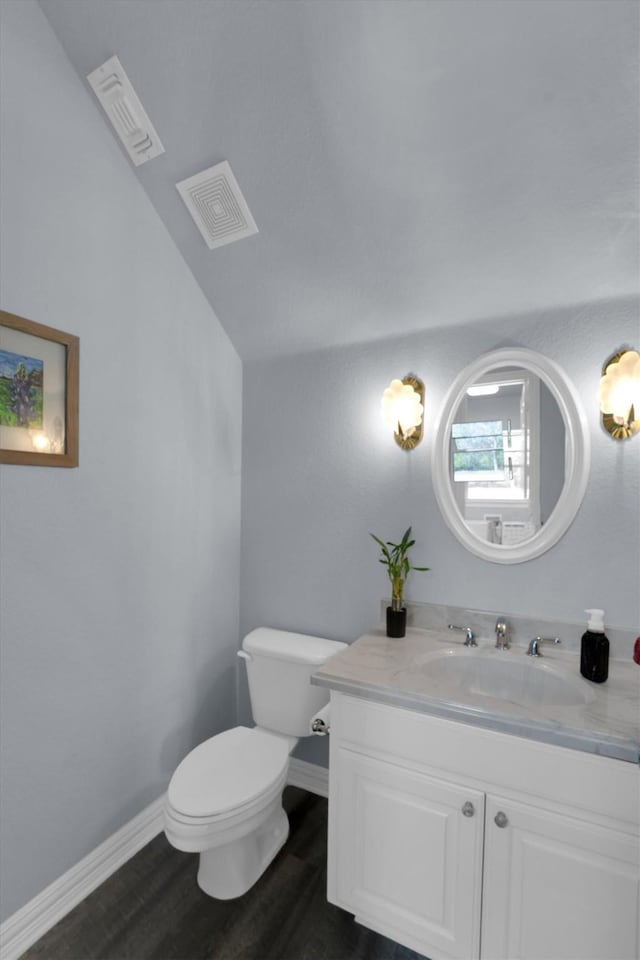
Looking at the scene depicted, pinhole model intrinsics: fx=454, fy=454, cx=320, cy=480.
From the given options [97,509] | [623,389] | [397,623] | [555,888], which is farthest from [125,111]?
[555,888]

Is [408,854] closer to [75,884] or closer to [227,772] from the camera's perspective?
[227,772]

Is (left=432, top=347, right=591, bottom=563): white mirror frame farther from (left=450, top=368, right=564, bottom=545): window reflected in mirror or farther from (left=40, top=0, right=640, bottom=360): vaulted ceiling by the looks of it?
(left=40, top=0, right=640, bottom=360): vaulted ceiling

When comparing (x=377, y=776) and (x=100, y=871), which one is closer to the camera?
(x=377, y=776)

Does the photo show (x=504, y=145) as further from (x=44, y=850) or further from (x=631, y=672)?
(x=44, y=850)

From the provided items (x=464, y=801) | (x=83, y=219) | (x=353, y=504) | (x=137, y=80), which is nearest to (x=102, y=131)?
(x=137, y=80)

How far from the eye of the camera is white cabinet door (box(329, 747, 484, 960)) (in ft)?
3.83

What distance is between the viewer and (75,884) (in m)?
1.48

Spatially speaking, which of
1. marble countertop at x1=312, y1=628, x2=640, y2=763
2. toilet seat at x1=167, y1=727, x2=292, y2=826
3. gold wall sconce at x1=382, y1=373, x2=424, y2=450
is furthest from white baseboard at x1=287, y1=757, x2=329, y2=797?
gold wall sconce at x1=382, y1=373, x2=424, y2=450

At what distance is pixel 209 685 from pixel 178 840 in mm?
770

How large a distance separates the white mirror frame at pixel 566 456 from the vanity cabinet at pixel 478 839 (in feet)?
2.18

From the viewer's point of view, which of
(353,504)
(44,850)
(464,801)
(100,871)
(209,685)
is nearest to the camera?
(464,801)

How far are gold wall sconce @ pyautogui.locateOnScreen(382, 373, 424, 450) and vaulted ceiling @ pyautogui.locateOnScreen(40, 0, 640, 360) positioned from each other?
9.4 inches

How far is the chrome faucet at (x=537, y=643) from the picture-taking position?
151cm

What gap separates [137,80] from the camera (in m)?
1.45
